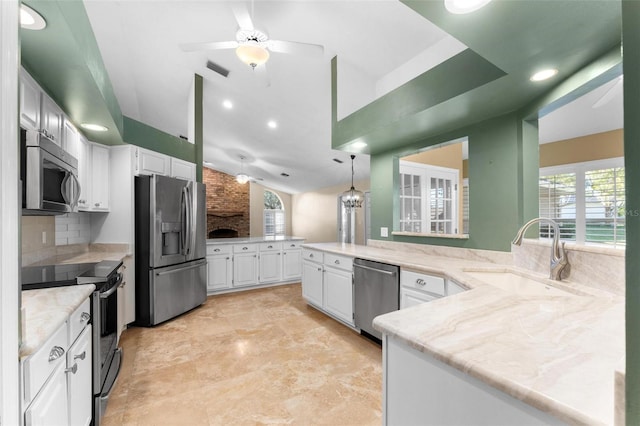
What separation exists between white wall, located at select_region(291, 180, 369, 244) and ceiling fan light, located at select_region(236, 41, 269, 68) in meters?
4.92

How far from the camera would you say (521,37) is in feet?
4.19

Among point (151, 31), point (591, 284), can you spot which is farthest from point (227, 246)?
point (591, 284)

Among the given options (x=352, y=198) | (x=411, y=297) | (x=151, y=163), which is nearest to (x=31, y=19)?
(x=151, y=163)

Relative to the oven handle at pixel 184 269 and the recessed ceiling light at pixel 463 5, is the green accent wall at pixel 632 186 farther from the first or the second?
the oven handle at pixel 184 269

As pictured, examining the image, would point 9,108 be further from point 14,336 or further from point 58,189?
point 58,189

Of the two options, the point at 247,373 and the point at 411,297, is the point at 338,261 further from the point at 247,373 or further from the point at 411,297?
the point at 247,373

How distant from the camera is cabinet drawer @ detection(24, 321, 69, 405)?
2.94ft

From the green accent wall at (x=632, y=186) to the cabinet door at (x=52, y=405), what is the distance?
1593 mm

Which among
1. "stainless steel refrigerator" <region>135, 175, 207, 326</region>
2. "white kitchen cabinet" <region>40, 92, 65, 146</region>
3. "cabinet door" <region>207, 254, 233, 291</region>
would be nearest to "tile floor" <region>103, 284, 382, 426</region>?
"stainless steel refrigerator" <region>135, 175, 207, 326</region>

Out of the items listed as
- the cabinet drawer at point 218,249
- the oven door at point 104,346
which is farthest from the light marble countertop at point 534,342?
the cabinet drawer at point 218,249

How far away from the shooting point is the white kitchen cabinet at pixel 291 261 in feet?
16.3

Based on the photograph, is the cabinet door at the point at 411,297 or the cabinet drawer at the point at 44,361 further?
the cabinet door at the point at 411,297

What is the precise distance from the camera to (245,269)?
14.8ft

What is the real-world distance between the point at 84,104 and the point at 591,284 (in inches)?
136
